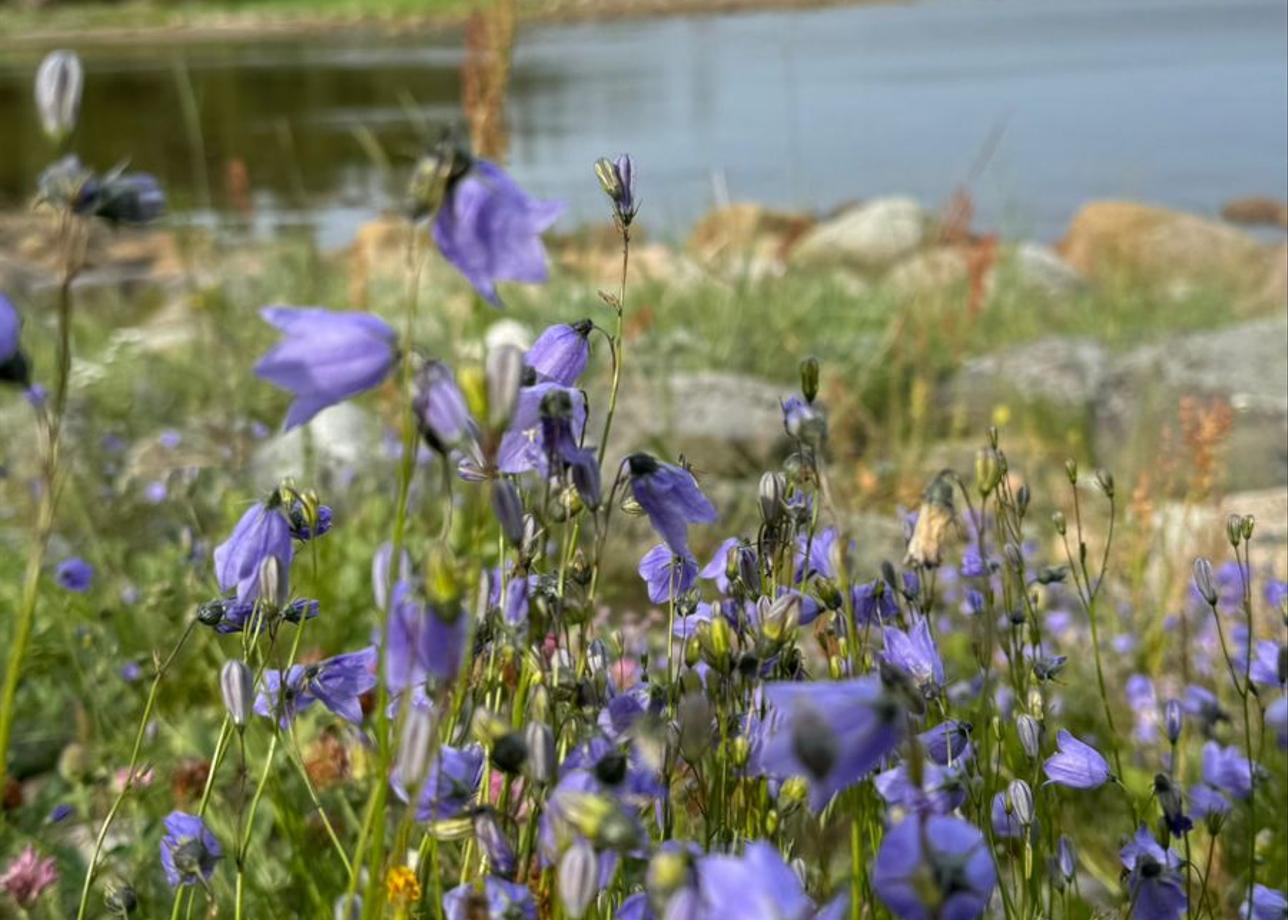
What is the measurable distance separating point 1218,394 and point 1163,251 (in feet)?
15.3

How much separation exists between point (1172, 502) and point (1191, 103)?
41.3 ft

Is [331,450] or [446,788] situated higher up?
[446,788]

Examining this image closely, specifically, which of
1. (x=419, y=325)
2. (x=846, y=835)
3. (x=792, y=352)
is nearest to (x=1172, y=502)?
(x=792, y=352)

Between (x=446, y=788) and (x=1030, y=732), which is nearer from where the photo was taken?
(x=446, y=788)

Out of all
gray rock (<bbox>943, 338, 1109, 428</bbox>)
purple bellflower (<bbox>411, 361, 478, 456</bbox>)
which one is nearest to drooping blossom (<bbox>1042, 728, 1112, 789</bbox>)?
purple bellflower (<bbox>411, 361, 478, 456</bbox>)

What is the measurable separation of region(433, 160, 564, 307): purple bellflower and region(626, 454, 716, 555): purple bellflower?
0.25m

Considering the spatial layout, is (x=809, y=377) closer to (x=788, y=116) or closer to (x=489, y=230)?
(x=489, y=230)

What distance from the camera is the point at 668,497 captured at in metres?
1.20

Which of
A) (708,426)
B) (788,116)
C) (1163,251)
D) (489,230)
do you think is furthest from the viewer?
(788,116)

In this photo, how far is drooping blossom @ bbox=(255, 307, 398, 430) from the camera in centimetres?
94

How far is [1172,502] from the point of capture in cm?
429

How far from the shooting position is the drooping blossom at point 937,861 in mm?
847

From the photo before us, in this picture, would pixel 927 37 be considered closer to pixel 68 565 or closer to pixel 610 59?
pixel 610 59

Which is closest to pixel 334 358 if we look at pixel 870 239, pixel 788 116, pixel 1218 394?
pixel 1218 394
